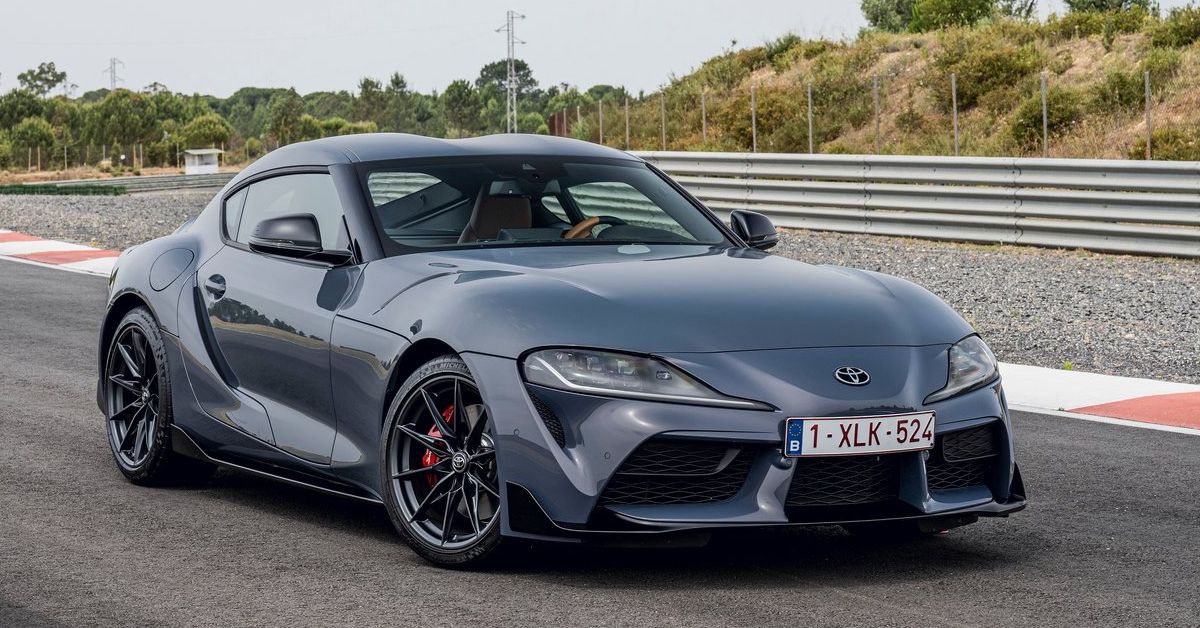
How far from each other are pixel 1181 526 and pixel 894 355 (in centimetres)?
168

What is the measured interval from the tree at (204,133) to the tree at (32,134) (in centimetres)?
1102

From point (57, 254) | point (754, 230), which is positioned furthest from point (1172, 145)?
point (754, 230)

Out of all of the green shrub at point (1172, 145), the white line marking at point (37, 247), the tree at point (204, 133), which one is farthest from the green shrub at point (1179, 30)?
the tree at point (204, 133)

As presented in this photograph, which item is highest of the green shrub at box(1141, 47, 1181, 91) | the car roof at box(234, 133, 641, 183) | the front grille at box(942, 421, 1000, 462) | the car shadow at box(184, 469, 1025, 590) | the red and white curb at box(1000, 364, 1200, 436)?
the green shrub at box(1141, 47, 1181, 91)

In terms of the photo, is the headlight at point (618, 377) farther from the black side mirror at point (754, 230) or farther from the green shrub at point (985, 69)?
the green shrub at point (985, 69)

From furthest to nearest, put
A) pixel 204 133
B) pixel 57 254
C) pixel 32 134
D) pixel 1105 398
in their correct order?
pixel 204 133 → pixel 32 134 → pixel 57 254 → pixel 1105 398

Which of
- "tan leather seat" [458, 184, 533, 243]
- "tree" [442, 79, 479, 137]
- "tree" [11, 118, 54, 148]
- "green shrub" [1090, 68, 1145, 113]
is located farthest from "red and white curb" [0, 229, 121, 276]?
"tree" [442, 79, 479, 137]

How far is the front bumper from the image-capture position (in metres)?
4.88

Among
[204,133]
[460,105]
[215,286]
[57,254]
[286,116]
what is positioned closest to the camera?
[215,286]

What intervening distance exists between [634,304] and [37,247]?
638 inches

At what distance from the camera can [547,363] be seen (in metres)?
5.03

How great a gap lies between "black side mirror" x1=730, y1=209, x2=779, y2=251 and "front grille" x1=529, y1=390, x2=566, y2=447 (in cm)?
197

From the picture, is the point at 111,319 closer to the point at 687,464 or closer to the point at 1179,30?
the point at 687,464

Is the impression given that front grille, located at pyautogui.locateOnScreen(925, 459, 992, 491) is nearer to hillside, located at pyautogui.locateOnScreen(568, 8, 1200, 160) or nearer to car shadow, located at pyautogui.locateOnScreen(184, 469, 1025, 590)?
car shadow, located at pyautogui.locateOnScreen(184, 469, 1025, 590)
